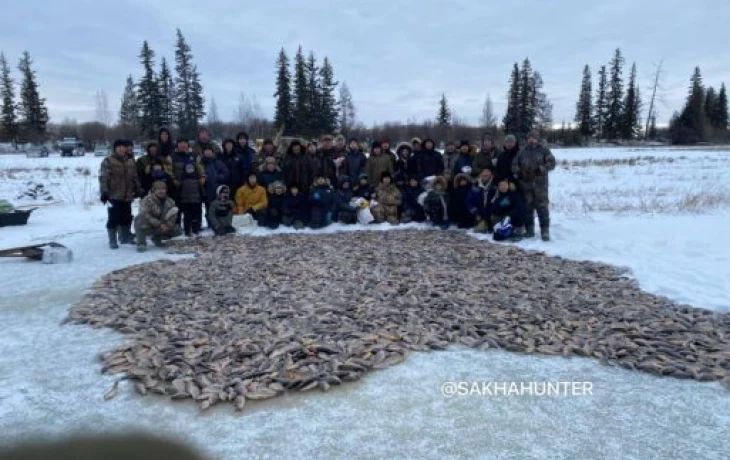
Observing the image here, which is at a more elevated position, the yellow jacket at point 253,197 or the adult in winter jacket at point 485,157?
the adult in winter jacket at point 485,157

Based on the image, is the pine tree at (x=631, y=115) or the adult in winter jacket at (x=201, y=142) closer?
the adult in winter jacket at (x=201, y=142)

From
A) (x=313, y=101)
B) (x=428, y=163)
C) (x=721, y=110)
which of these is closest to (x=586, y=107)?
(x=721, y=110)

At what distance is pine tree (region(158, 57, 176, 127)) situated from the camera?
1785 inches

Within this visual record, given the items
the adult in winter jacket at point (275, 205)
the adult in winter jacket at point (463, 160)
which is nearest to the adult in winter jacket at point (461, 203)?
the adult in winter jacket at point (463, 160)

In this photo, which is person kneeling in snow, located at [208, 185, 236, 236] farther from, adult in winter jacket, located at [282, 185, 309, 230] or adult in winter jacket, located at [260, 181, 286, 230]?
adult in winter jacket, located at [282, 185, 309, 230]

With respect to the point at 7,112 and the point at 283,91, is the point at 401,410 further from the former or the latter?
the point at 7,112

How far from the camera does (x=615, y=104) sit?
193 feet

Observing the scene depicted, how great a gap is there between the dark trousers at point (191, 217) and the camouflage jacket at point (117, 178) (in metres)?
1.03

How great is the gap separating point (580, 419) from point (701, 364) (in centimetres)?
140

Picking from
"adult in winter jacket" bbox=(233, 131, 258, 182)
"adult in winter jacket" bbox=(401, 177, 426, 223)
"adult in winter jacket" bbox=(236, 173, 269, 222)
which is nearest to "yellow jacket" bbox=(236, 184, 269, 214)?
"adult in winter jacket" bbox=(236, 173, 269, 222)

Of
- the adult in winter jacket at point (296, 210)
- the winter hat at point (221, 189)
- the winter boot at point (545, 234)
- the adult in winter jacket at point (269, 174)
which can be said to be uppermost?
the adult in winter jacket at point (269, 174)

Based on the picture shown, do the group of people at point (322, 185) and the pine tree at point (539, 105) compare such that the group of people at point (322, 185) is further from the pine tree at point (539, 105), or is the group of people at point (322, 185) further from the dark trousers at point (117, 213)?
the pine tree at point (539, 105)

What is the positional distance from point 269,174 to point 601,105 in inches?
2306

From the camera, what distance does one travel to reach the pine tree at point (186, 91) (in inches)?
1822
